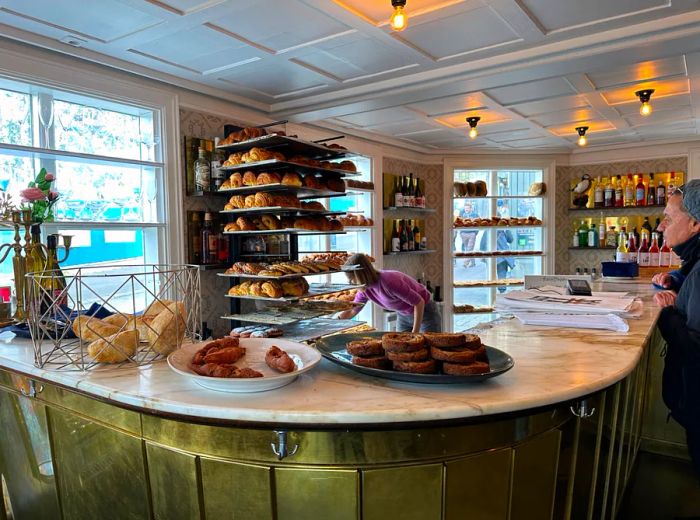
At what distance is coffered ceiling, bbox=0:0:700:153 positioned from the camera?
2.33m

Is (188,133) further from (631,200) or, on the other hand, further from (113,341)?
(631,200)

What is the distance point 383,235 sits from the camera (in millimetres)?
5379

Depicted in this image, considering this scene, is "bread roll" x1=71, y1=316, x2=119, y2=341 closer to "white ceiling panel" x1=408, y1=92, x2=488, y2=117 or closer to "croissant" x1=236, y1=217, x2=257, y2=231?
"croissant" x1=236, y1=217, x2=257, y2=231

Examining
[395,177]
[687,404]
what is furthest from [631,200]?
[687,404]

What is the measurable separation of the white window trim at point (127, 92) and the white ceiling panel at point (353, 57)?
1026mm

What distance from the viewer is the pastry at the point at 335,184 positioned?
3.45 metres

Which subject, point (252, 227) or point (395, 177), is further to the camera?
point (395, 177)

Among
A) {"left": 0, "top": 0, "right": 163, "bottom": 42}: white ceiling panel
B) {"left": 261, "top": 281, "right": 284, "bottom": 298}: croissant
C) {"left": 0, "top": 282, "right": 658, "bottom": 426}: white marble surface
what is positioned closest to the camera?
{"left": 0, "top": 282, "right": 658, "bottom": 426}: white marble surface

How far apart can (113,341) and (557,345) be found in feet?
4.28

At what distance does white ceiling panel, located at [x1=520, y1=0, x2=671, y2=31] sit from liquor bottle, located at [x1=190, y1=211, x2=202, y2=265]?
2.43 m

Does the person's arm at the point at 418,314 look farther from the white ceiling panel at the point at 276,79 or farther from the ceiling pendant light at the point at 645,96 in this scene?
the ceiling pendant light at the point at 645,96

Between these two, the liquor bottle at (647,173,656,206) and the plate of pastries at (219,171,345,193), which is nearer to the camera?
the plate of pastries at (219,171,345,193)

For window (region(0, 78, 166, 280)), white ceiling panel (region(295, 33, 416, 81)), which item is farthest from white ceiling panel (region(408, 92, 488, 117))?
window (region(0, 78, 166, 280))

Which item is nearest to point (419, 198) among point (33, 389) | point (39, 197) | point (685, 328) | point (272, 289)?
point (272, 289)
